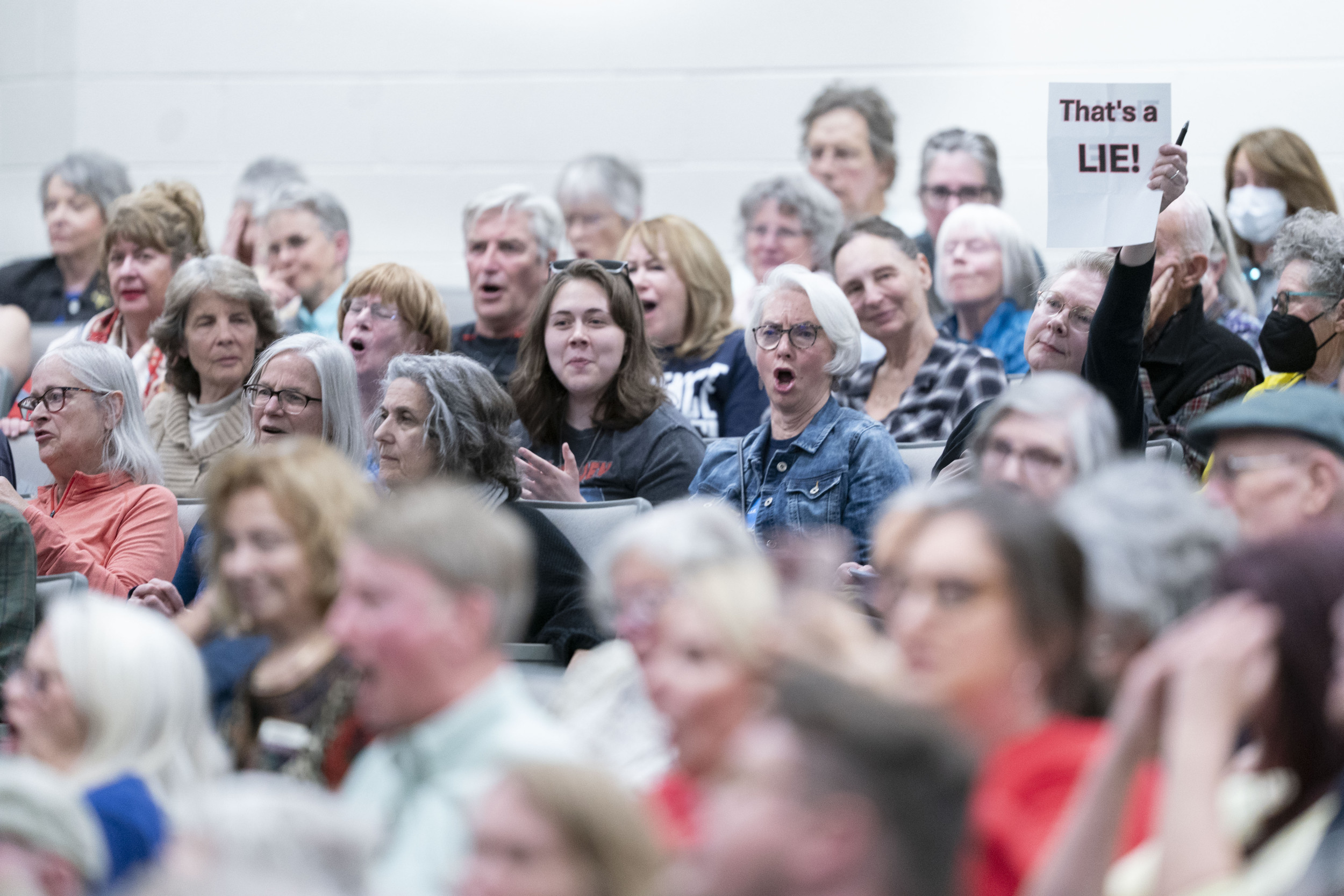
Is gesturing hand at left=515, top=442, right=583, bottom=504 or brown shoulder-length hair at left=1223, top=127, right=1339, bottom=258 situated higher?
brown shoulder-length hair at left=1223, top=127, right=1339, bottom=258

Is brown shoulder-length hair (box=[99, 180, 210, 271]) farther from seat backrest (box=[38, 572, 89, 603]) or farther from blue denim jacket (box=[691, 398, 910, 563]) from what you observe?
blue denim jacket (box=[691, 398, 910, 563])

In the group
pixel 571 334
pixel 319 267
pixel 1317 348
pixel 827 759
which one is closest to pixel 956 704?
pixel 827 759

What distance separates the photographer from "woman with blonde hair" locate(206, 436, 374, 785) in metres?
2.05

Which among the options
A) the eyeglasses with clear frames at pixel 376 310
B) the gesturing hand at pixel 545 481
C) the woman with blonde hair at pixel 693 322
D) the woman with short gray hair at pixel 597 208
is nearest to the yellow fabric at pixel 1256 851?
the gesturing hand at pixel 545 481

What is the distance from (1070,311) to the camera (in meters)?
3.14

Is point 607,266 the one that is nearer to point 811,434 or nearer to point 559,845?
point 811,434

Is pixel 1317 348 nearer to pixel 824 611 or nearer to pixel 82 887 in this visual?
pixel 824 611

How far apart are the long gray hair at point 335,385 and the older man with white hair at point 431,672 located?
1578 millimetres

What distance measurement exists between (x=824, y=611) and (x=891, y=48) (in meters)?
4.56

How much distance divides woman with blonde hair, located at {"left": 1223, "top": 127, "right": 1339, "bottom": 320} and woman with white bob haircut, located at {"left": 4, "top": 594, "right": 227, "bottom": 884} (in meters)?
3.28

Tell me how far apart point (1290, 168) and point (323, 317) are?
284 cm

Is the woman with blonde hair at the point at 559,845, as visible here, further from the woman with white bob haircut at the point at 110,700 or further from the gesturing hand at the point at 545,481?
the gesturing hand at the point at 545,481

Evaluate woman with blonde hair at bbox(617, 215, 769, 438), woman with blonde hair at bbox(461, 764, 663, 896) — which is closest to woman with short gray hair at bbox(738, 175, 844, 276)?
woman with blonde hair at bbox(617, 215, 769, 438)

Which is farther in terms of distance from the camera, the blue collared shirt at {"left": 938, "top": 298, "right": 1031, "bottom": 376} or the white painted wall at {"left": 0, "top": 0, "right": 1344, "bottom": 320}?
the white painted wall at {"left": 0, "top": 0, "right": 1344, "bottom": 320}
